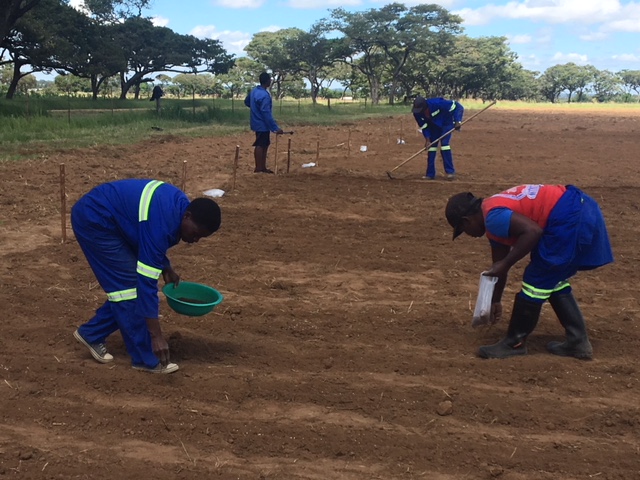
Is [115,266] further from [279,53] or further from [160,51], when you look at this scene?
[279,53]

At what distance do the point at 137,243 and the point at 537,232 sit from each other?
2.44m

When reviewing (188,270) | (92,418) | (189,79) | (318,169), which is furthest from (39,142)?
(189,79)

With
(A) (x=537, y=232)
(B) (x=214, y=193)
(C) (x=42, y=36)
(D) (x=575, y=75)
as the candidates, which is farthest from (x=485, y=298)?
(D) (x=575, y=75)

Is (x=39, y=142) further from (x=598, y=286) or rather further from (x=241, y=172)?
(x=598, y=286)

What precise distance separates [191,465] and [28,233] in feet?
16.2

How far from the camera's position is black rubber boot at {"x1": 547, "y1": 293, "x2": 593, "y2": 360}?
4184mm

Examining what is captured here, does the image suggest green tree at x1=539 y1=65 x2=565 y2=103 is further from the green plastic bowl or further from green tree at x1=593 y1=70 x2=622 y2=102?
the green plastic bowl

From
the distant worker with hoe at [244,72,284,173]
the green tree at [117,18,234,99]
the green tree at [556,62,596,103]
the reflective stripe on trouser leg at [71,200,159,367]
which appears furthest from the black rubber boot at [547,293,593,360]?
the green tree at [556,62,596,103]

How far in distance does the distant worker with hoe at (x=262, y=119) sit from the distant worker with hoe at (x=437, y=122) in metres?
2.65

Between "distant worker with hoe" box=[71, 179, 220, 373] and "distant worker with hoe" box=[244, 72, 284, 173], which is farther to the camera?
"distant worker with hoe" box=[244, 72, 284, 173]

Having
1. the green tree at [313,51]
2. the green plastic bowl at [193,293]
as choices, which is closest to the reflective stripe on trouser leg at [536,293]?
the green plastic bowl at [193,293]

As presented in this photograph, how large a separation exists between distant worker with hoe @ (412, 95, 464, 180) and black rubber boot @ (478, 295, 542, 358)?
7.34m

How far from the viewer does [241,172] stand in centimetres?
1159

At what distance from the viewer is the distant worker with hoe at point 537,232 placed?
12.5 ft
